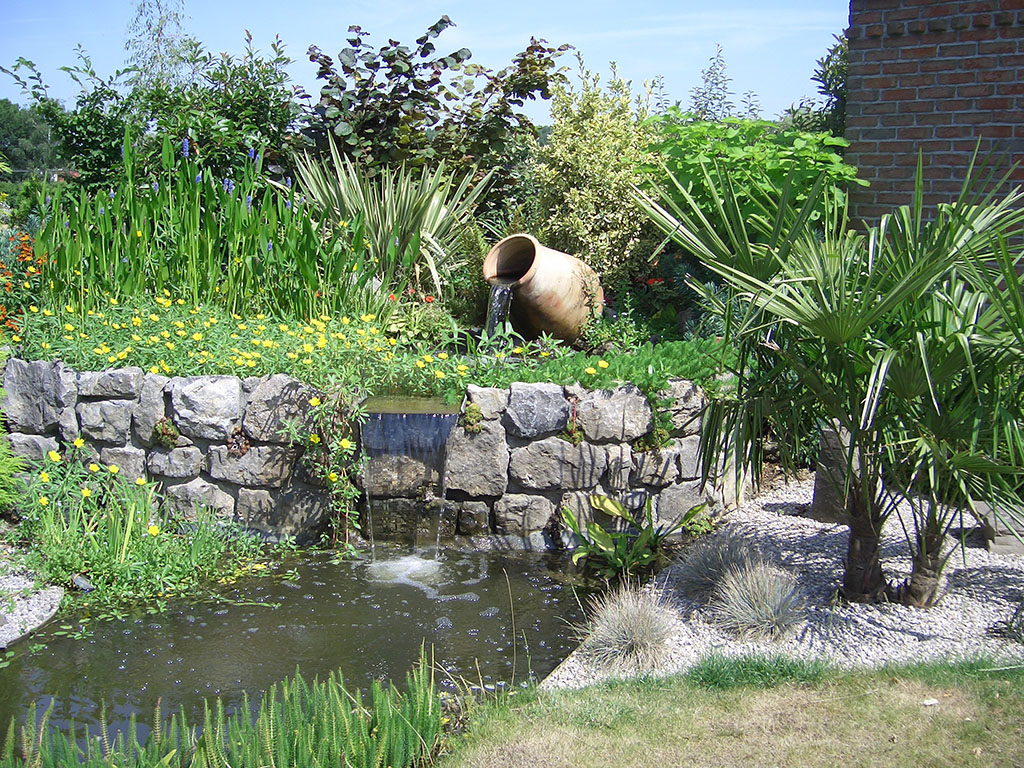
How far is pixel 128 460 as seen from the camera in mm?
5562

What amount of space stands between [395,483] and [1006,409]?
3.28 meters

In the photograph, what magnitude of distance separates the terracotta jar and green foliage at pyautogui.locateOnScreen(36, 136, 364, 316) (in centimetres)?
116

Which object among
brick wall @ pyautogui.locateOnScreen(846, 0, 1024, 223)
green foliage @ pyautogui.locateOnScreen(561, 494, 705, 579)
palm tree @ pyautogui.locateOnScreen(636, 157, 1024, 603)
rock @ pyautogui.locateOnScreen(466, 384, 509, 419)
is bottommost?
green foliage @ pyautogui.locateOnScreen(561, 494, 705, 579)

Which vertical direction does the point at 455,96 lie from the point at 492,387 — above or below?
above

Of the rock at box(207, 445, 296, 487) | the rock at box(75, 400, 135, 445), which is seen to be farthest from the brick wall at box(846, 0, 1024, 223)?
the rock at box(75, 400, 135, 445)

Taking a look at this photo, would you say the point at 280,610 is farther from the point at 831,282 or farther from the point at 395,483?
the point at 831,282

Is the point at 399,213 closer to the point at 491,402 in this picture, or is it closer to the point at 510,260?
the point at 510,260

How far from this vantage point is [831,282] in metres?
3.63

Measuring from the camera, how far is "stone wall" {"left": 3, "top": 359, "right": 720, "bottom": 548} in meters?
5.40

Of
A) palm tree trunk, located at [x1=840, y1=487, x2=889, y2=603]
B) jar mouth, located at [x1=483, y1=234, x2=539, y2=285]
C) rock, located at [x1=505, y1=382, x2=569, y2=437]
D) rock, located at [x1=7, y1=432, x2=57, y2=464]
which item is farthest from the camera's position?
jar mouth, located at [x1=483, y1=234, x2=539, y2=285]

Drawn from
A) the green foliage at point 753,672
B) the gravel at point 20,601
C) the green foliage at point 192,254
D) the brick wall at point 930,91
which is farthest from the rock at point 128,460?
the brick wall at point 930,91

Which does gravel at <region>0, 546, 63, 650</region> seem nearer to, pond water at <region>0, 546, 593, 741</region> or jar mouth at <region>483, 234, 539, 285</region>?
pond water at <region>0, 546, 593, 741</region>

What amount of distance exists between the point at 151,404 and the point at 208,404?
1.26ft

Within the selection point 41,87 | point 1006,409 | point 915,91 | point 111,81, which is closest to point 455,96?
point 111,81
